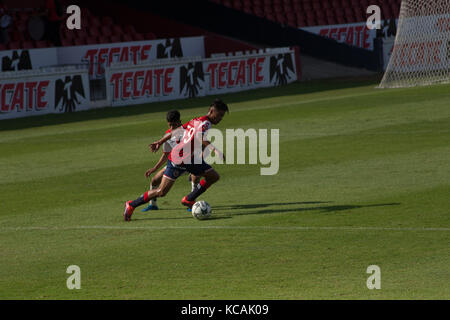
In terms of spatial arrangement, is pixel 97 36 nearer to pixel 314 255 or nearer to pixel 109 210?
pixel 109 210

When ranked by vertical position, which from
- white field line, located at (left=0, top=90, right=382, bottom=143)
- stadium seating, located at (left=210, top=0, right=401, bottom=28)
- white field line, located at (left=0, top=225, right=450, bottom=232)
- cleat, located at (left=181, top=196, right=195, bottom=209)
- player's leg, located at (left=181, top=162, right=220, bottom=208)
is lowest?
white field line, located at (left=0, top=225, right=450, bottom=232)

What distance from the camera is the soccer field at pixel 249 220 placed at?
7.86 meters

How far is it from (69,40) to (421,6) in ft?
48.7

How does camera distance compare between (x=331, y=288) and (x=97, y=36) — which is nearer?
(x=331, y=288)

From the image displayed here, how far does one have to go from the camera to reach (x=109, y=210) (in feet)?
38.5

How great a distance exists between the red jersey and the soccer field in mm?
811

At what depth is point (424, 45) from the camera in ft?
102

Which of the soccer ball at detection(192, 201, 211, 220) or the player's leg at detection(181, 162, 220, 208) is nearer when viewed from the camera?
the soccer ball at detection(192, 201, 211, 220)

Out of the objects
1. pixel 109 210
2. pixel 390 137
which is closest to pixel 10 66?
→ pixel 390 137

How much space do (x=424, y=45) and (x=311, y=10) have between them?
14.2 m

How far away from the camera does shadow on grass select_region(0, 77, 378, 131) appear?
→ 2469 cm

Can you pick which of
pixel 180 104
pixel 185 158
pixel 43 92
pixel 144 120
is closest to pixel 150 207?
pixel 185 158

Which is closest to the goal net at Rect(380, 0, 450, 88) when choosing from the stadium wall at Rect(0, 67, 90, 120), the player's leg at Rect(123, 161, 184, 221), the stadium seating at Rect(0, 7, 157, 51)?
the stadium wall at Rect(0, 67, 90, 120)

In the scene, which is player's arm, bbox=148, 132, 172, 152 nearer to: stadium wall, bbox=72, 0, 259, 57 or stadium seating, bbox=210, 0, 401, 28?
stadium wall, bbox=72, 0, 259, 57
